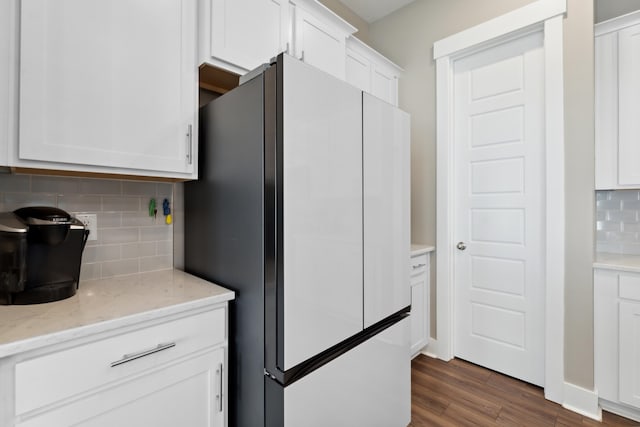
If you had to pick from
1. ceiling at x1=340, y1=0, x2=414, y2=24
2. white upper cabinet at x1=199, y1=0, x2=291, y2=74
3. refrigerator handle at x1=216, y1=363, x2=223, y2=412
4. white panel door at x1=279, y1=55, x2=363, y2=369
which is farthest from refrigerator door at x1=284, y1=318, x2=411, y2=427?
ceiling at x1=340, y1=0, x2=414, y2=24

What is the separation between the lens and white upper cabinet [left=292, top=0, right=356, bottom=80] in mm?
1761

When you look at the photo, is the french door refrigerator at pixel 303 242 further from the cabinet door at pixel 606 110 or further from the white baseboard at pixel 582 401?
the cabinet door at pixel 606 110

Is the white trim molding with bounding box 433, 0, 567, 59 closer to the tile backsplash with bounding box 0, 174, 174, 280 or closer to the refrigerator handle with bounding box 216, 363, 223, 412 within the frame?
the tile backsplash with bounding box 0, 174, 174, 280

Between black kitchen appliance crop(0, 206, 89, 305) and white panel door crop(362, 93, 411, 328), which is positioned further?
white panel door crop(362, 93, 411, 328)

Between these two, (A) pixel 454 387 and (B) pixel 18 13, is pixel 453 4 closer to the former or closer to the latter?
(B) pixel 18 13

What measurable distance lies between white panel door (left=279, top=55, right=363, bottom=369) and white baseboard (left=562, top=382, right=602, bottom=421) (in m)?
1.58

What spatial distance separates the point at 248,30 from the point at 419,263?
6.25 feet

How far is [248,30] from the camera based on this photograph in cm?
150

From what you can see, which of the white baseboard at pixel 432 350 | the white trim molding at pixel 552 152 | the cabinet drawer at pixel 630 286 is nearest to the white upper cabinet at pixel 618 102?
the white trim molding at pixel 552 152

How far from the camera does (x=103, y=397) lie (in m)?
0.92

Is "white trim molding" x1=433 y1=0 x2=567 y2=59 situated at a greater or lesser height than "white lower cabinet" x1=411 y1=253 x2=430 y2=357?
greater

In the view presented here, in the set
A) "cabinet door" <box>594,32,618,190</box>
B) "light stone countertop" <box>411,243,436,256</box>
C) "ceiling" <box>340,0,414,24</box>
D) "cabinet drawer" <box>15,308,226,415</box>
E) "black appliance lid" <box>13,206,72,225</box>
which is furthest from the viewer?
"ceiling" <box>340,0,414,24</box>

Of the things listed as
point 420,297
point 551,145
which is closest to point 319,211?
point 420,297

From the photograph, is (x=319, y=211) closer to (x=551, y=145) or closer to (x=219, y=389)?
(x=219, y=389)
